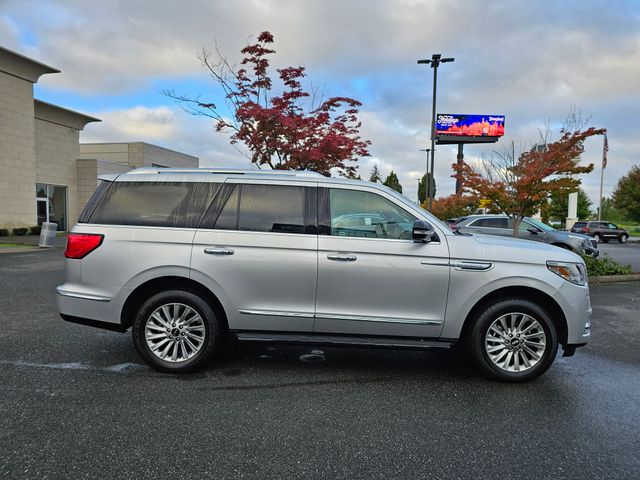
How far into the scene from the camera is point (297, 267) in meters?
4.05

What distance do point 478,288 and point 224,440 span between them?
8.41ft

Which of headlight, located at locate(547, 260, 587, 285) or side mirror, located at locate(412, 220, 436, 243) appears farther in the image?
headlight, located at locate(547, 260, 587, 285)

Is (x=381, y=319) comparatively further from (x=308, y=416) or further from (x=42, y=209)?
(x=42, y=209)

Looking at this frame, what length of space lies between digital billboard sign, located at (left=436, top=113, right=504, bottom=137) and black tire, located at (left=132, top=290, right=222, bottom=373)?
144 feet

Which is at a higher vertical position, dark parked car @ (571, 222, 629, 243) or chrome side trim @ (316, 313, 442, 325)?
dark parked car @ (571, 222, 629, 243)

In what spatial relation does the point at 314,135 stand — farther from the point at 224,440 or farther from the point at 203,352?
the point at 224,440

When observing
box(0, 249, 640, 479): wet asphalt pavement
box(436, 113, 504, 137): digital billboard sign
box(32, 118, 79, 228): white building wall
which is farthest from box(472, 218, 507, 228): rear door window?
box(436, 113, 504, 137): digital billboard sign

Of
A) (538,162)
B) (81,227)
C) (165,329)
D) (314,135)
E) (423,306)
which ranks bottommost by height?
(165,329)

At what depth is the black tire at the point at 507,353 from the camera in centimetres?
404

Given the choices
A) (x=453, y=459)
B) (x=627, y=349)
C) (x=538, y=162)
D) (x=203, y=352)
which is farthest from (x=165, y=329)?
(x=538, y=162)

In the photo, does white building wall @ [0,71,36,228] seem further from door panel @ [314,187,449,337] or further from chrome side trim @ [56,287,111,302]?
door panel @ [314,187,449,337]

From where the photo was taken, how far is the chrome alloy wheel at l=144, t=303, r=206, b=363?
4.15m

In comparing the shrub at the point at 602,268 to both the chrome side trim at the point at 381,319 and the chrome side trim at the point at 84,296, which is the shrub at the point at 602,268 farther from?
the chrome side trim at the point at 84,296

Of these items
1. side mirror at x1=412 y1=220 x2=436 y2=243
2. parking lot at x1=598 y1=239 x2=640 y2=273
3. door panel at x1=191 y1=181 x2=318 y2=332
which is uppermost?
side mirror at x1=412 y1=220 x2=436 y2=243
